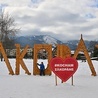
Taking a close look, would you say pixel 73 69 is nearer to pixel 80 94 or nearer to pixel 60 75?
pixel 60 75

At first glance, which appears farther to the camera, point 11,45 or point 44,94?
point 11,45

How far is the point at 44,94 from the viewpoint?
44.4ft

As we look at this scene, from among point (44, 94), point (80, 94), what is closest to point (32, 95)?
point (44, 94)

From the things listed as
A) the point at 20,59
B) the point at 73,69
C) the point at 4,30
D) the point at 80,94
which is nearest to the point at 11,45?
the point at 4,30

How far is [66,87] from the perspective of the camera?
1588 centimetres

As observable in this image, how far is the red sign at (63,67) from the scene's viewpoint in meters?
17.1

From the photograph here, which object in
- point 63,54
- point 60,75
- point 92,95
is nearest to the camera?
point 92,95

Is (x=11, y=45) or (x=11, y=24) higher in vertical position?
(x=11, y=24)

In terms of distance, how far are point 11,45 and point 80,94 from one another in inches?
1847

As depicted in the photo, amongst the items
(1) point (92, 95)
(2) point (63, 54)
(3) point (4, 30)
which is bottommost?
(1) point (92, 95)

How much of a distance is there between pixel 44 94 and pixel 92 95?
2.01 m

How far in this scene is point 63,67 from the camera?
Answer: 17.2m

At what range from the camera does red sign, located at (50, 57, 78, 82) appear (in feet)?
56.2

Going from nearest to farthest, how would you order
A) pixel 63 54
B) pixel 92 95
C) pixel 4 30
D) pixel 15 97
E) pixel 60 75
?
pixel 15 97 → pixel 92 95 → pixel 60 75 → pixel 63 54 → pixel 4 30
